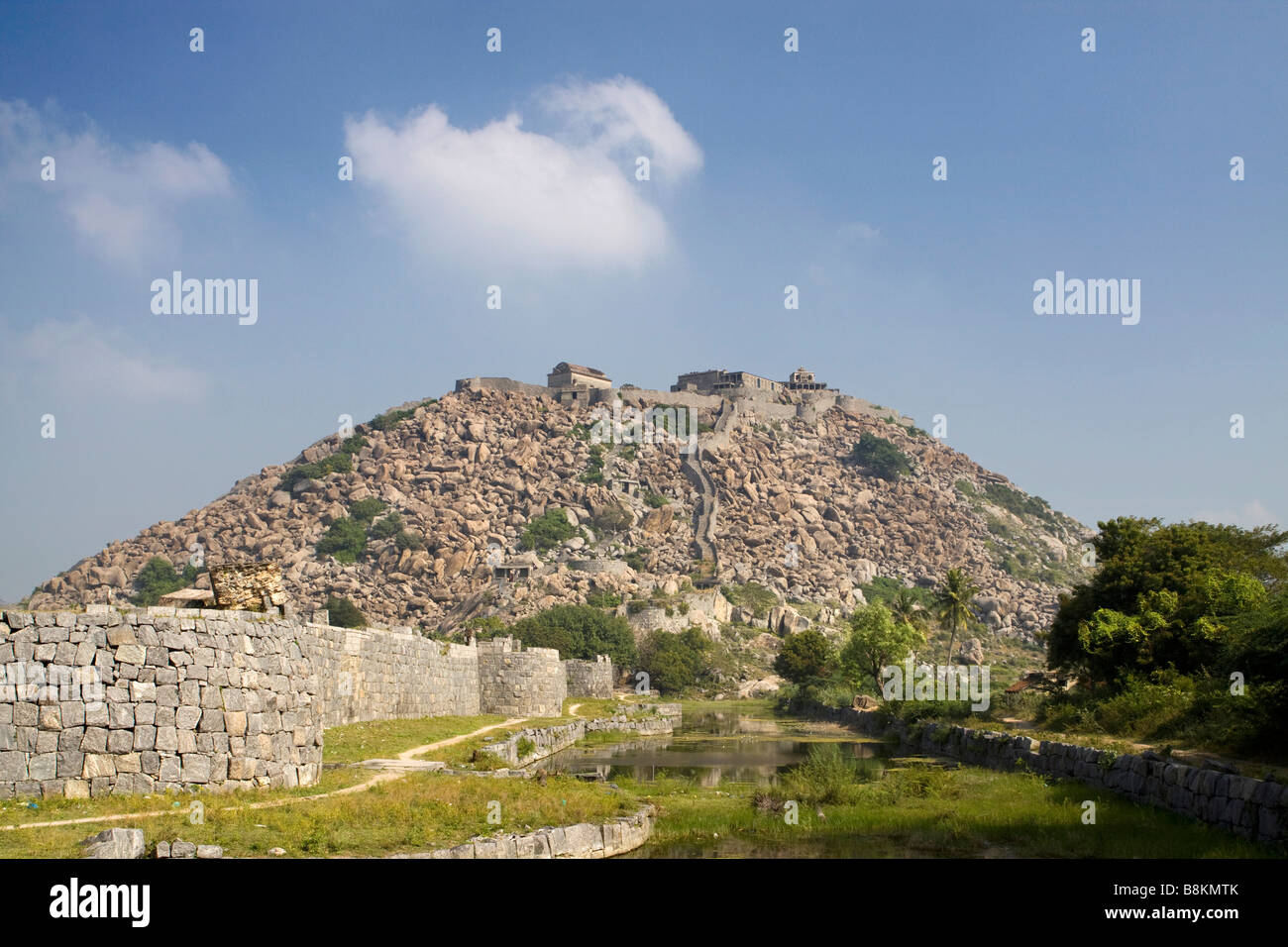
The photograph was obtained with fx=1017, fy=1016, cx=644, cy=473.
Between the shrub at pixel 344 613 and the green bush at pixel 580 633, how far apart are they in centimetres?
1566

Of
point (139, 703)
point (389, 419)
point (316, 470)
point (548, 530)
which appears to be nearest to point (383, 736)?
point (139, 703)

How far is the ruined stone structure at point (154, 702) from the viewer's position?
42.3 ft

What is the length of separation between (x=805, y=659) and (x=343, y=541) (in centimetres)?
6042

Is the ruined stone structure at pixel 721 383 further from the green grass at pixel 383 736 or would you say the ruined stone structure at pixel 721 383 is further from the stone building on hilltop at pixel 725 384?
the green grass at pixel 383 736

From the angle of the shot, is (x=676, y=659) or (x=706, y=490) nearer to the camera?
(x=676, y=659)

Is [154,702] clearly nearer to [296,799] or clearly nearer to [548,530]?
[296,799]

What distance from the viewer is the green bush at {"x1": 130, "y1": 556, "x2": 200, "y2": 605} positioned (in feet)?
339

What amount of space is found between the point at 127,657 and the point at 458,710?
25.8m

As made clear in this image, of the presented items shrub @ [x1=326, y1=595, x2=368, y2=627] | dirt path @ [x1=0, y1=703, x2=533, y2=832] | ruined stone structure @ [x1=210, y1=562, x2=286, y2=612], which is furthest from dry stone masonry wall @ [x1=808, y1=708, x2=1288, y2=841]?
shrub @ [x1=326, y1=595, x2=368, y2=627]

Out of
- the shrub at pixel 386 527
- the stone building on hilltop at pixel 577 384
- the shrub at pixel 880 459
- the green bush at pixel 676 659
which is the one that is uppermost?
the stone building on hilltop at pixel 577 384

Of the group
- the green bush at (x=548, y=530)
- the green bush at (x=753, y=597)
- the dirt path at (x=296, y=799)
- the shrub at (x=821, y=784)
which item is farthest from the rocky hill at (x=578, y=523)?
the shrub at (x=821, y=784)

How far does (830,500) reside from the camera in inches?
5359

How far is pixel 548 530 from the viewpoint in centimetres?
11300
